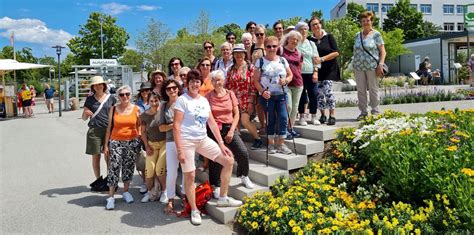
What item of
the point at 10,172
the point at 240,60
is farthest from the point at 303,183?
the point at 10,172

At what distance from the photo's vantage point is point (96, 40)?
154 feet

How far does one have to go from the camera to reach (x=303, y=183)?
5059mm

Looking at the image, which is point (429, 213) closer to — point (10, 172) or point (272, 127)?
point (272, 127)

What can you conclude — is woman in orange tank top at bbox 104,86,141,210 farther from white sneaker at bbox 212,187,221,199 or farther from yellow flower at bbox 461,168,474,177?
yellow flower at bbox 461,168,474,177

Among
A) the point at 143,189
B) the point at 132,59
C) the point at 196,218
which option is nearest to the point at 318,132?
the point at 196,218

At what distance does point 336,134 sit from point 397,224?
2.34m

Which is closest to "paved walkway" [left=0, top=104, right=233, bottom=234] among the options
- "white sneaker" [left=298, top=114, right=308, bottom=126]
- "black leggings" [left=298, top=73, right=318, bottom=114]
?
"white sneaker" [left=298, top=114, right=308, bottom=126]

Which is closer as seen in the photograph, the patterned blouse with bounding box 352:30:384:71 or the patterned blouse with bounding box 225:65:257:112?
the patterned blouse with bounding box 225:65:257:112

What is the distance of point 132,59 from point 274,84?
135ft

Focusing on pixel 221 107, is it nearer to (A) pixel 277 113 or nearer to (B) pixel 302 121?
(A) pixel 277 113

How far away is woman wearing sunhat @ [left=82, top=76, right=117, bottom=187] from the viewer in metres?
6.30

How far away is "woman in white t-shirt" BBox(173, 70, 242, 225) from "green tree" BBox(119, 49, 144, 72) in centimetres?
3582

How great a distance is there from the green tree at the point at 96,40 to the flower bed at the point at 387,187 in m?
45.7

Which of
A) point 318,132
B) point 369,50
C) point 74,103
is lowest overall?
point 318,132
